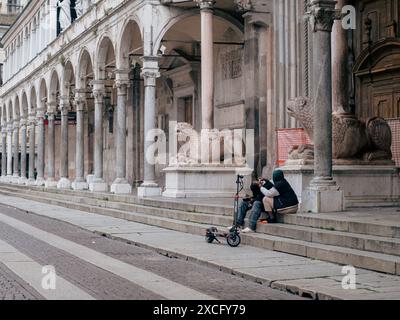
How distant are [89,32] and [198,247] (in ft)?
63.7

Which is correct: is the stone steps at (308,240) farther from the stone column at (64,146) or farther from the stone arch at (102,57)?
the stone column at (64,146)

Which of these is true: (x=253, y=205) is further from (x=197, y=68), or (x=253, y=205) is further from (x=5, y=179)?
(x=5, y=179)

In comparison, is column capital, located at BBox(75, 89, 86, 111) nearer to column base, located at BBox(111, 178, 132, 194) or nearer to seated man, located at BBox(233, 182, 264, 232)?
column base, located at BBox(111, 178, 132, 194)

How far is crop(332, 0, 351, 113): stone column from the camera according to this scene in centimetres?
1490

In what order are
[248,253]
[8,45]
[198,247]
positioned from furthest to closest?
1. [8,45]
2. [198,247]
3. [248,253]

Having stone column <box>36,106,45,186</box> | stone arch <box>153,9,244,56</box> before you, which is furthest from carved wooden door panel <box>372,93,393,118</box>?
stone column <box>36,106,45,186</box>

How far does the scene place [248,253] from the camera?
39.2ft

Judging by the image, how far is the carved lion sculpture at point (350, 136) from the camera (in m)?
14.5

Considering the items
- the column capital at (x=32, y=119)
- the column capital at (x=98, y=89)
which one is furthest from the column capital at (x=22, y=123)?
the column capital at (x=98, y=89)

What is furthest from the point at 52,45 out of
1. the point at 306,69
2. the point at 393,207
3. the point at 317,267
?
the point at 317,267

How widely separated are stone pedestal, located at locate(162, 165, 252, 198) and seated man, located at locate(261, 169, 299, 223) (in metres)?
7.11

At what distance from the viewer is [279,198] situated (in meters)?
13.2

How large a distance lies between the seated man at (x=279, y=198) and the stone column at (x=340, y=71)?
8.57 ft
